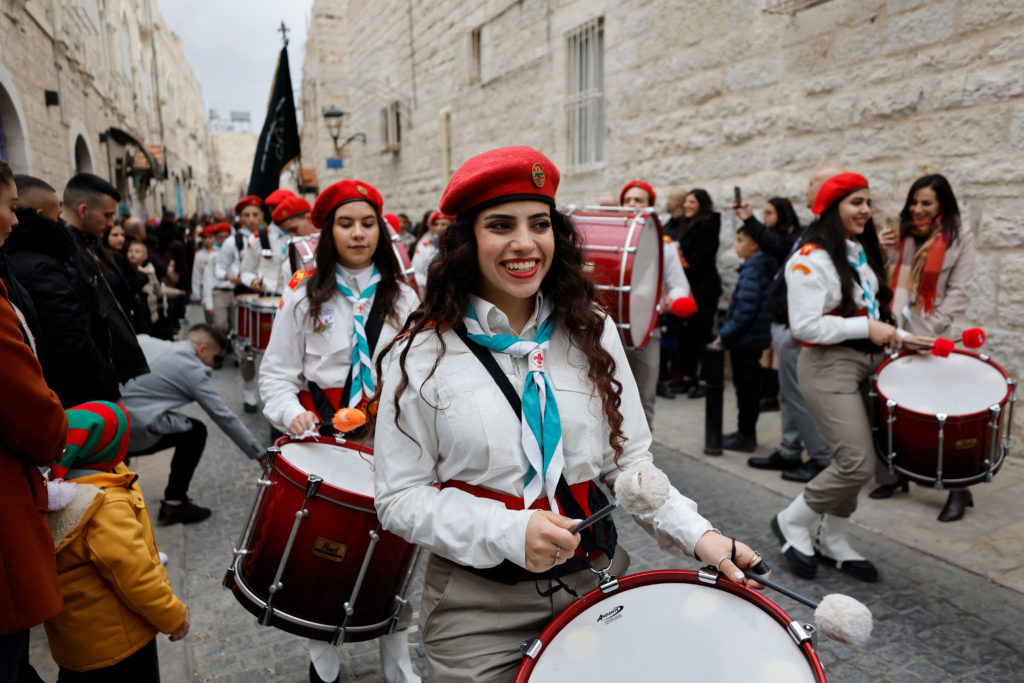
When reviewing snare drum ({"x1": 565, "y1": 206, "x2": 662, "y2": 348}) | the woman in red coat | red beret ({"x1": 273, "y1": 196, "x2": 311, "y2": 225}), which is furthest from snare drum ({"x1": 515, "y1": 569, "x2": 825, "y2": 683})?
red beret ({"x1": 273, "y1": 196, "x2": 311, "y2": 225})

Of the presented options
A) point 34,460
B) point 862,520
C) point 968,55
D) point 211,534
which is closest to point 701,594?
point 34,460

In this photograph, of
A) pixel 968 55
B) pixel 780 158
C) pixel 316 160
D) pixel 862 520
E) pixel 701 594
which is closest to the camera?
pixel 701 594

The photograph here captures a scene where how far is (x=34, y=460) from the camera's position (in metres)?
1.91

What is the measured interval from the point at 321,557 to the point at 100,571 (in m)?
0.66

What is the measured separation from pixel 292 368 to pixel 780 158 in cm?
565

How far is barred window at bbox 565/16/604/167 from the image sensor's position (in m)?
9.73

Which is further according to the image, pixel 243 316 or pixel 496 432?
pixel 243 316

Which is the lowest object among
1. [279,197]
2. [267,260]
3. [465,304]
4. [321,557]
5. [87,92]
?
[321,557]

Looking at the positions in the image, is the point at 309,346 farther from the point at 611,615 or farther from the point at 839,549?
the point at 839,549

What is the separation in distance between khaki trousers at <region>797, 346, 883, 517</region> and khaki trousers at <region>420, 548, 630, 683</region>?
237 centimetres

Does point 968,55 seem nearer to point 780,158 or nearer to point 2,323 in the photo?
point 780,158

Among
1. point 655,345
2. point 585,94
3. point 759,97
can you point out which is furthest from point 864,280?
point 585,94

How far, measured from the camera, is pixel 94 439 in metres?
2.39

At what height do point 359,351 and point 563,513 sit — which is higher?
point 359,351
